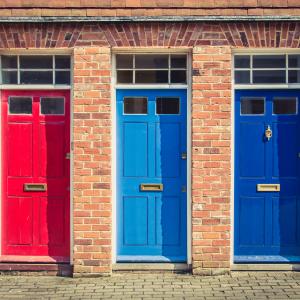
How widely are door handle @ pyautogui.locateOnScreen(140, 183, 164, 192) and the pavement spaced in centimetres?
116

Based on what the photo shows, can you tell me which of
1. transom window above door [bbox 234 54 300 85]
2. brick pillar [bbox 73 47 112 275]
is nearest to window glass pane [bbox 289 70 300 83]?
transom window above door [bbox 234 54 300 85]

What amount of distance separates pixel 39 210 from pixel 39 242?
1.49 feet

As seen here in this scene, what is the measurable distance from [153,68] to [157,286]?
2949mm

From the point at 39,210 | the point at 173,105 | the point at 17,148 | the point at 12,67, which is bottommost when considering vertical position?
the point at 39,210

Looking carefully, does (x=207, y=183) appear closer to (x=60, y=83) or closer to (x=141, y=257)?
(x=141, y=257)

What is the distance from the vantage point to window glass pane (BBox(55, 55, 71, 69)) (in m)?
7.22

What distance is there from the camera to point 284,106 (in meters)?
7.24

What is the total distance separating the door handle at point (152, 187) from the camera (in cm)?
725

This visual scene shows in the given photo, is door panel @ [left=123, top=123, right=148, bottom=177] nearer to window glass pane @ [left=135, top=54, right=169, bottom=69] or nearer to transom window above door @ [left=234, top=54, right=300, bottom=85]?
window glass pane @ [left=135, top=54, right=169, bottom=69]

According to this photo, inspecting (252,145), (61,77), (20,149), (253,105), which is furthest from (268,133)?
(20,149)

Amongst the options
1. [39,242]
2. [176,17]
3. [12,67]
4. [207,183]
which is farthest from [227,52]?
[39,242]

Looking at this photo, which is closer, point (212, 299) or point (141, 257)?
point (212, 299)

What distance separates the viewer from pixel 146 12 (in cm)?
695

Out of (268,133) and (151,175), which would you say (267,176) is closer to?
(268,133)
